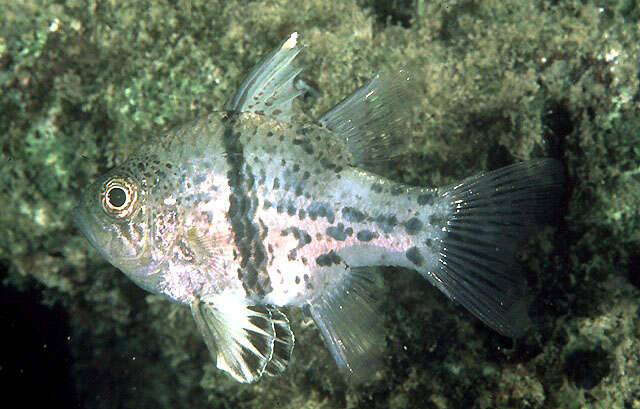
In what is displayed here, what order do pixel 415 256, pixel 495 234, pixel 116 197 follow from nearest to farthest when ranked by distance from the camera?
pixel 495 234
pixel 415 256
pixel 116 197

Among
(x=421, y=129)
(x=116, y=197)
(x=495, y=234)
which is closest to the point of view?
(x=495, y=234)

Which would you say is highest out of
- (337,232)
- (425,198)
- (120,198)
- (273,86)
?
(120,198)

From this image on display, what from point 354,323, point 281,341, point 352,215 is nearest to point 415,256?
point 352,215

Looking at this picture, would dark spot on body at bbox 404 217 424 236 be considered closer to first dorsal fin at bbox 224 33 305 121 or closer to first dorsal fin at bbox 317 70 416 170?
first dorsal fin at bbox 317 70 416 170

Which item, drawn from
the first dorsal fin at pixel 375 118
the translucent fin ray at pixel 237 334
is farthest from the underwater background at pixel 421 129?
the translucent fin ray at pixel 237 334

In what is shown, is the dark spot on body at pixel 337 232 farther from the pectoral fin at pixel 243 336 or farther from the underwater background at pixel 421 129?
the underwater background at pixel 421 129

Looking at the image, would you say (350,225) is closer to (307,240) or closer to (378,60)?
(307,240)

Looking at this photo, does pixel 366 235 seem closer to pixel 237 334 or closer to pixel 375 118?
pixel 375 118

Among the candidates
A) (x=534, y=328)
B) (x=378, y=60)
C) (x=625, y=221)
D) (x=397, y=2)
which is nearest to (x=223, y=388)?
(x=534, y=328)

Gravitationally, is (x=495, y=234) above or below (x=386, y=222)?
below
